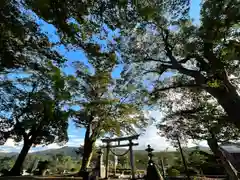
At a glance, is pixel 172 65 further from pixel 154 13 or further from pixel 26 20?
pixel 26 20

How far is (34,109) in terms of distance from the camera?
9039mm

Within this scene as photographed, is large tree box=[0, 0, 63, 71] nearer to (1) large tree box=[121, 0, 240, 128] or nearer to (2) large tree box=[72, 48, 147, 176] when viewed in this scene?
(1) large tree box=[121, 0, 240, 128]

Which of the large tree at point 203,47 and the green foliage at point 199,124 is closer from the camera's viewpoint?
the large tree at point 203,47

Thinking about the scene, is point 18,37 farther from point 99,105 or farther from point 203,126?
point 203,126

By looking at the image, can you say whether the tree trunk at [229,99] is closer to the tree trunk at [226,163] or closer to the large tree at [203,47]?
the large tree at [203,47]

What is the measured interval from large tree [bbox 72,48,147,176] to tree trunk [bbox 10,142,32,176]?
144 inches

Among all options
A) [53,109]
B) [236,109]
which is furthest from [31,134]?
[236,109]

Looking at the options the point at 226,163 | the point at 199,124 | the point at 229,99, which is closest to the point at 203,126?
the point at 199,124

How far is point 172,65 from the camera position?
5.97 metres

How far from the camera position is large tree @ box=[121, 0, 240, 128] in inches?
180

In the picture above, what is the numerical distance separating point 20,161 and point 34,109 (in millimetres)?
3602

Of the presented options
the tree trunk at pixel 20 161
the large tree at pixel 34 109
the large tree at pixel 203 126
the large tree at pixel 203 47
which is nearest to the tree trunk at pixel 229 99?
the large tree at pixel 203 47

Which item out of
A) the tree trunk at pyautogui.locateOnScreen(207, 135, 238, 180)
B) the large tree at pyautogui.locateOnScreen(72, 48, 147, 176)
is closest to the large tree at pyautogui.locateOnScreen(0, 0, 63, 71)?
the large tree at pyautogui.locateOnScreen(72, 48, 147, 176)

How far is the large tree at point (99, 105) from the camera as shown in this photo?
8875 millimetres
